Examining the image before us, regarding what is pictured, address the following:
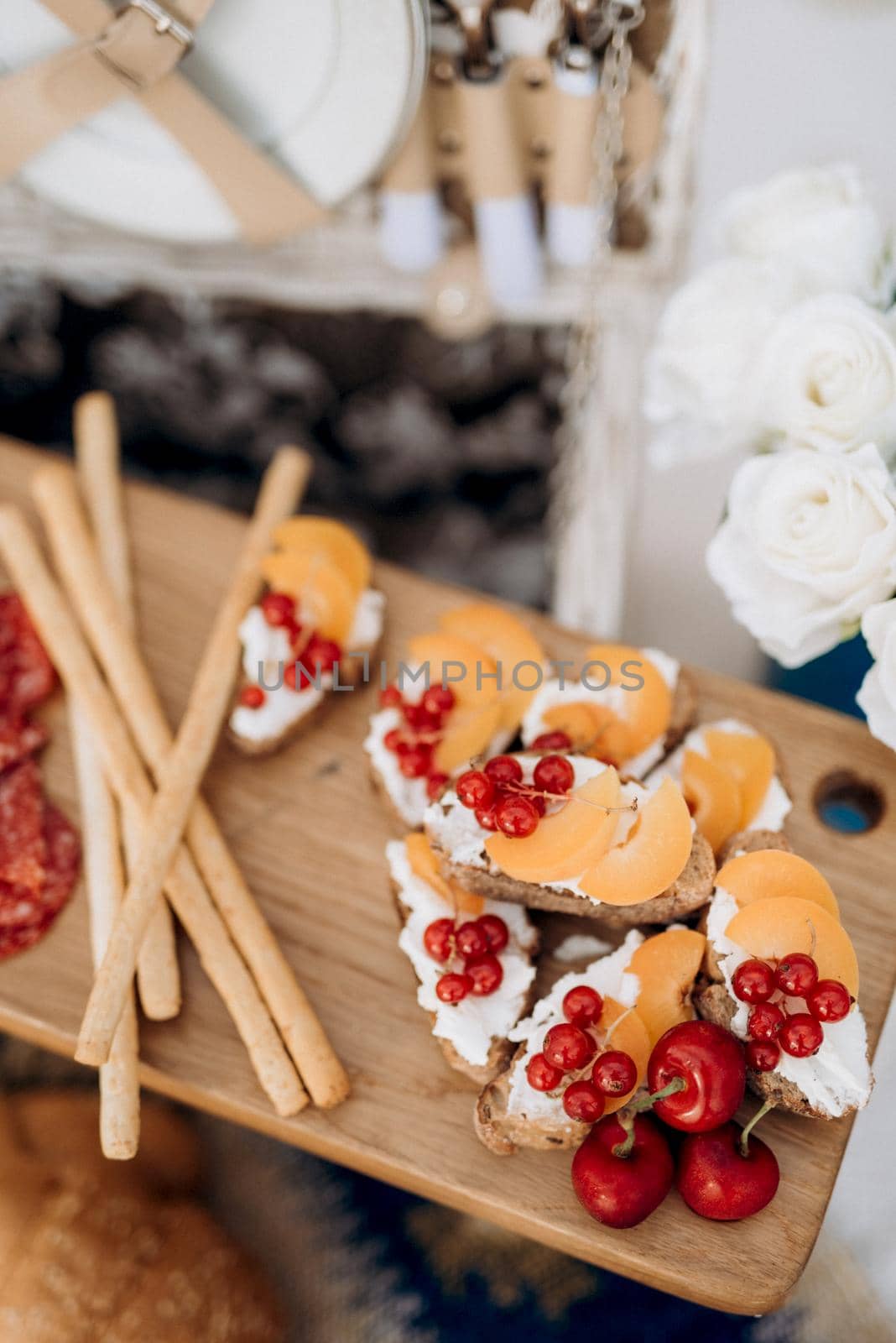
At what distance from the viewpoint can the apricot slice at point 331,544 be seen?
1055 millimetres

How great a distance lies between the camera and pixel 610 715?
0.94 m

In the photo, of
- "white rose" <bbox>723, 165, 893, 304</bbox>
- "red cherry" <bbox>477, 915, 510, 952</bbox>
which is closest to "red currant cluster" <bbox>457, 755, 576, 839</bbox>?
"red cherry" <bbox>477, 915, 510, 952</bbox>

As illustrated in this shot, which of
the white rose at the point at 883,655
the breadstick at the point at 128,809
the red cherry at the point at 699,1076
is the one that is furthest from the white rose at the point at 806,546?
the breadstick at the point at 128,809

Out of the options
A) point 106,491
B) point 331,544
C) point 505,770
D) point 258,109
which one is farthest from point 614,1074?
point 258,109

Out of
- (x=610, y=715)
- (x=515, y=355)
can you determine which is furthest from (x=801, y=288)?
(x=515, y=355)

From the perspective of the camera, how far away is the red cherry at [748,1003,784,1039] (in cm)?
75

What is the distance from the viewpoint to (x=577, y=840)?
2.52 feet

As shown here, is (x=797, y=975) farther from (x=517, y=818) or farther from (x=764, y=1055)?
(x=517, y=818)

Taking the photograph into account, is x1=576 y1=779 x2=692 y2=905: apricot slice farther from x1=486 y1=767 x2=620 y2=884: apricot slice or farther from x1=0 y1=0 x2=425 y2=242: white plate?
x1=0 y1=0 x2=425 y2=242: white plate

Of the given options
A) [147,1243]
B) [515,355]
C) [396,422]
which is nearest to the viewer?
[147,1243]

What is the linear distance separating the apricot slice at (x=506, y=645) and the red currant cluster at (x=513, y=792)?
167 mm

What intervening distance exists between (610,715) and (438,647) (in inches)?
7.2

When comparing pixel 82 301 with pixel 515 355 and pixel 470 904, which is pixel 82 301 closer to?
pixel 515 355

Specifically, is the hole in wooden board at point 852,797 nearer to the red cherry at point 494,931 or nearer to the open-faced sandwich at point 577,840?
the open-faced sandwich at point 577,840
